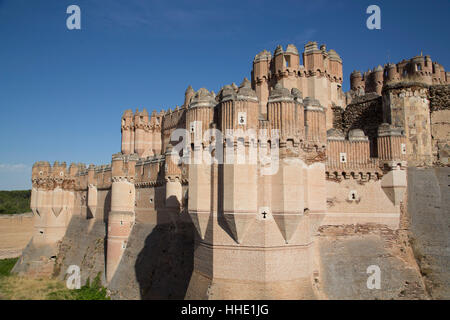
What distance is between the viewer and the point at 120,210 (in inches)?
1143

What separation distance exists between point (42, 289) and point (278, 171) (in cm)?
2810

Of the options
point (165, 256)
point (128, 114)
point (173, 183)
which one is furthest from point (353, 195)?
point (128, 114)

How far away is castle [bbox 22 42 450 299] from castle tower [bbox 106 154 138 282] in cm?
8

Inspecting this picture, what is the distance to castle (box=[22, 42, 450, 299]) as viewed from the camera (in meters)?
13.8

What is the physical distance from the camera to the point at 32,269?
36.8 metres

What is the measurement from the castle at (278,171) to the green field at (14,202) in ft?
190

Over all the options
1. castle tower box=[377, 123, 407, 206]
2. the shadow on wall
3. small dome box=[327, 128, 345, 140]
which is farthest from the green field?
castle tower box=[377, 123, 407, 206]

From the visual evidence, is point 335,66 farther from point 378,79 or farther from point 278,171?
point 378,79

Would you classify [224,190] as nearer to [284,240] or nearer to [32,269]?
[284,240]

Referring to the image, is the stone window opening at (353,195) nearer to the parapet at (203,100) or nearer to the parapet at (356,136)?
the parapet at (356,136)

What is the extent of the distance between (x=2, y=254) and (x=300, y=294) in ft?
163

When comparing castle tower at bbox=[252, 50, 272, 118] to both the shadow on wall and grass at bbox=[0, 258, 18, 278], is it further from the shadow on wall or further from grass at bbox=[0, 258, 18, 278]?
grass at bbox=[0, 258, 18, 278]
